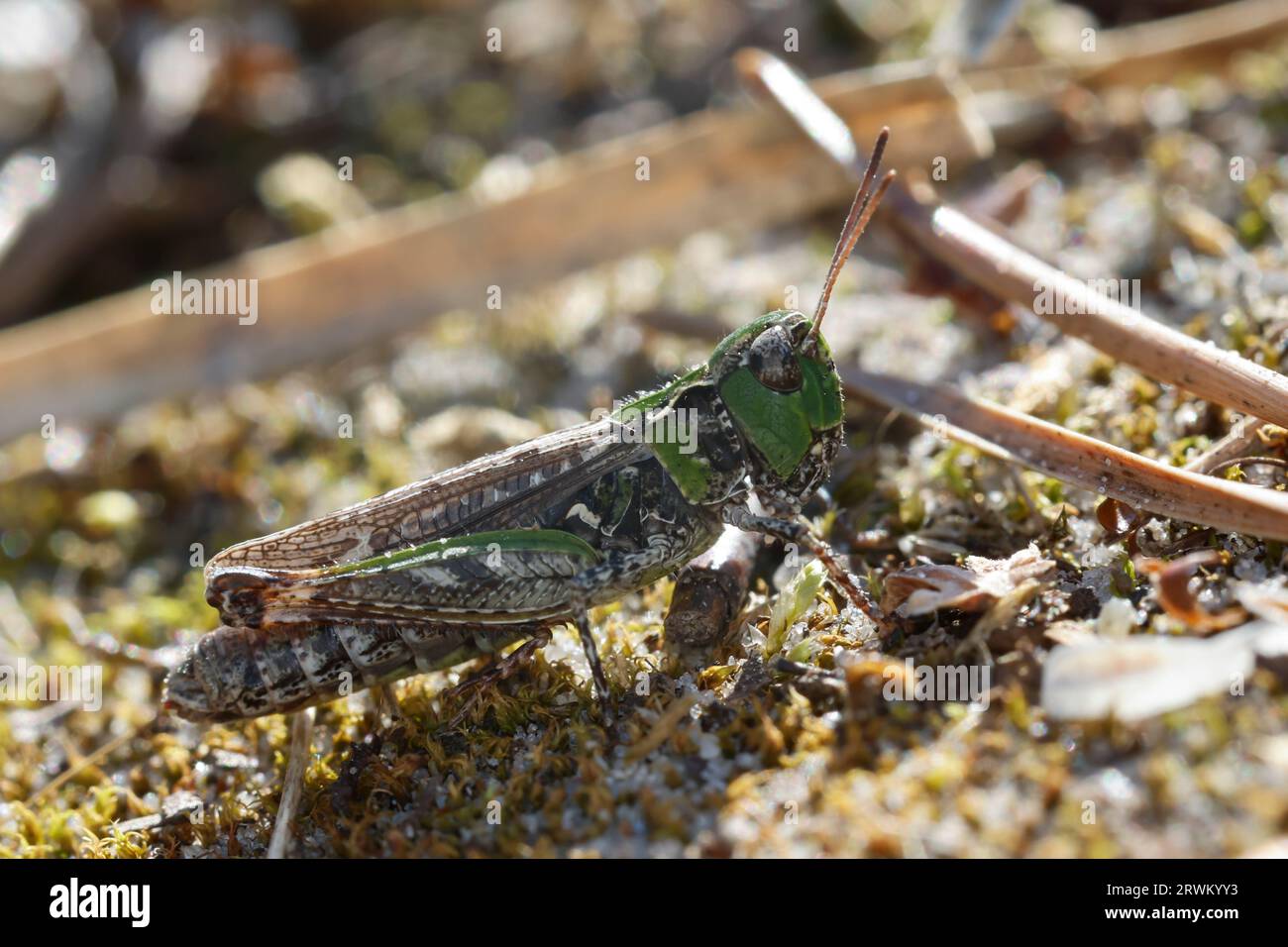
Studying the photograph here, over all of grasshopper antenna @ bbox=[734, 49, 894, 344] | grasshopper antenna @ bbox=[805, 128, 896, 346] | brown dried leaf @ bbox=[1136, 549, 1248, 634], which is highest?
grasshopper antenna @ bbox=[734, 49, 894, 344]

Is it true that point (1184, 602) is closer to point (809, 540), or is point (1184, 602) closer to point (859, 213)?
point (809, 540)

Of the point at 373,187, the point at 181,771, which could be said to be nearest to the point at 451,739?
the point at 181,771

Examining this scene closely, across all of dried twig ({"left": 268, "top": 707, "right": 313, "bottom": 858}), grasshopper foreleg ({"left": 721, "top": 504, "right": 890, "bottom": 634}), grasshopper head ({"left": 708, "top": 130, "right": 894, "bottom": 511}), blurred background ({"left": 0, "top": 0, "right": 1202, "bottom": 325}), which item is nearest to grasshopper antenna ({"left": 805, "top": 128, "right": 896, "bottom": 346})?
grasshopper head ({"left": 708, "top": 130, "right": 894, "bottom": 511})

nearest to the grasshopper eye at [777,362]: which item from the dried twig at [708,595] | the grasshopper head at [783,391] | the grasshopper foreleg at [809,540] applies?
the grasshopper head at [783,391]

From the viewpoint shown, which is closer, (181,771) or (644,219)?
(181,771)

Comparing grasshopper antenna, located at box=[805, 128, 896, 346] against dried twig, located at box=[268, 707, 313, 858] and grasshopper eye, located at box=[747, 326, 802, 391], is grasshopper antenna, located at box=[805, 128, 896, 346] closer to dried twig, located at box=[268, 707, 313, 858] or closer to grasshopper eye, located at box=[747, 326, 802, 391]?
grasshopper eye, located at box=[747, 326, 802, 391]
